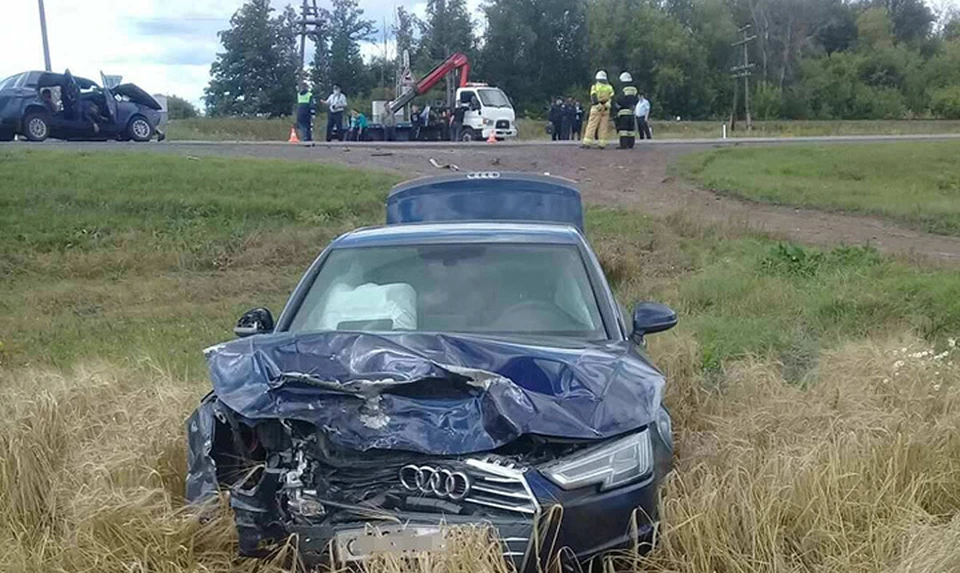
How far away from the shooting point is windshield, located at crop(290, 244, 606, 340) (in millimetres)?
5223

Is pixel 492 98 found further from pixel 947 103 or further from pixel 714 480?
pixel 947 103

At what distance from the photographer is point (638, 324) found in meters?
5.35

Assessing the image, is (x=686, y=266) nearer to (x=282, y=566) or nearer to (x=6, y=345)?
(x=6, y=345)

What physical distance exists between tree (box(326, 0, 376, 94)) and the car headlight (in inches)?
3036

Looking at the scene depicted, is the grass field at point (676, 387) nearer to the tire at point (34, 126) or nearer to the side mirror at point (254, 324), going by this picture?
the side mirror at point (254, 324)

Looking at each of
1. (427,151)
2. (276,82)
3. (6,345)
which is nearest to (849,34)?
(276,82)

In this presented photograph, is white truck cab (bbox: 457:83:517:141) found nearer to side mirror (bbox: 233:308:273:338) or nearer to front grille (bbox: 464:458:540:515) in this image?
side mirror (bbox: 233:308:273:338)

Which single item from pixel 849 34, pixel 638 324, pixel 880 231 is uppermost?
pixel 849 34

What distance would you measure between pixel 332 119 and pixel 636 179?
15.5 m

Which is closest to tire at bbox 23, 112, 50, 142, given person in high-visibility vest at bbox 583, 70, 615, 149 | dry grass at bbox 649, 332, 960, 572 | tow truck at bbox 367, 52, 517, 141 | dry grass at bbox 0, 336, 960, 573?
tow truck at bbox 367, 52, 517, 141

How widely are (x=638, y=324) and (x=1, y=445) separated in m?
3.27

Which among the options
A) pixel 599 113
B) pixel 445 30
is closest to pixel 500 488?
pixel 599 113

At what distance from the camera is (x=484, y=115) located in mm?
34938

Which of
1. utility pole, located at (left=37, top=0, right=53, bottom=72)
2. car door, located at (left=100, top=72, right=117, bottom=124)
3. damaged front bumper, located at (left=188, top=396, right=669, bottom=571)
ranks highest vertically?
utility pole, located at (left=37, top=0, right=53, bottom=72)
